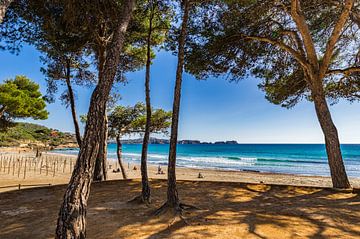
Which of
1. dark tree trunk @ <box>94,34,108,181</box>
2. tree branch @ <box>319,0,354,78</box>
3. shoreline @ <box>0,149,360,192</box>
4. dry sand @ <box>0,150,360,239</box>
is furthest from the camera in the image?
shoreline @ <box>0,149,360,192</box>

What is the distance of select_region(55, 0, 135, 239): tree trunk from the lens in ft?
9.11

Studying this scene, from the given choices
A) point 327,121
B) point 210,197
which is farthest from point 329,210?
point 327,121

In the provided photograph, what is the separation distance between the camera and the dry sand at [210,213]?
3695 millimetres

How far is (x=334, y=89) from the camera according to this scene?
379 inches

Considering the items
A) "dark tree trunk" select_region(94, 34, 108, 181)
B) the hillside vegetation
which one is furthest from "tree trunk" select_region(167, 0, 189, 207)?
the hillside vegetation

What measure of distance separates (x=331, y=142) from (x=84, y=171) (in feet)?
20.8

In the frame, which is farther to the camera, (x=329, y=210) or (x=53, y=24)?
(x=53, y=24)

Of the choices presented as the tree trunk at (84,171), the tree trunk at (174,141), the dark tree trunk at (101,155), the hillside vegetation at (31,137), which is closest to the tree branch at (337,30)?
the tree trunk at (174,141)

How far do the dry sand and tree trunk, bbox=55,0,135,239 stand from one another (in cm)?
99

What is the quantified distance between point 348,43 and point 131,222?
894 cm

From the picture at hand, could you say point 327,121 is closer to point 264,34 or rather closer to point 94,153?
point 264,34

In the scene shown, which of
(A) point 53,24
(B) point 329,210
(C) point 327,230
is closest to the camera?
(C) point 327,230

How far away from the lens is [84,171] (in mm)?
2969

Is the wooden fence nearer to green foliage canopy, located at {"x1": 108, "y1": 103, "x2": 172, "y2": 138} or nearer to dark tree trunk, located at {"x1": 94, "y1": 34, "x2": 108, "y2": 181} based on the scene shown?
green foliage canopy, located at {"x1": 108, "y1": 103, "x2": 172, "y2": 138}
